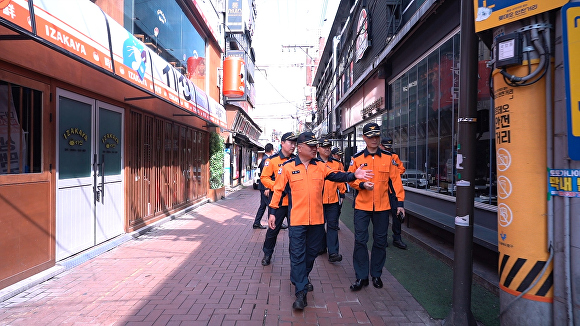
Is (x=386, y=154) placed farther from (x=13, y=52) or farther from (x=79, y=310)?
(x=13, y=52)

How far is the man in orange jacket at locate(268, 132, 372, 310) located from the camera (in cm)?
382

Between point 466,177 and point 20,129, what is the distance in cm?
518

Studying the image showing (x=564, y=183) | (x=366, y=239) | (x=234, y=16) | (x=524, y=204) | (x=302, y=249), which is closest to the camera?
(x=564, y=183)

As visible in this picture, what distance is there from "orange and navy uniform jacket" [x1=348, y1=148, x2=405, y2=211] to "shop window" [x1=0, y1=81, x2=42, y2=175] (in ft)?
13.5

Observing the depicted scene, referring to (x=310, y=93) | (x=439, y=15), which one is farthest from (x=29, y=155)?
(x=310, y=93)

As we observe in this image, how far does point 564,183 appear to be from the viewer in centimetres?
258

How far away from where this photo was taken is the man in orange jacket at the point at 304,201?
12.5ft

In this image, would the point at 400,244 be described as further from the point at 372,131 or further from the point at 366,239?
the point at 372,131

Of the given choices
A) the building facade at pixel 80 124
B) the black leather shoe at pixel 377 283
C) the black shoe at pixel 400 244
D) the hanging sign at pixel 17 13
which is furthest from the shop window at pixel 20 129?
the black shoe at pixel 400 244

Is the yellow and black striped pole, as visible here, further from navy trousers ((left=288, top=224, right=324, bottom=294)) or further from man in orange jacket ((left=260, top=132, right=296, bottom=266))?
man in orange jacket ((left=260, top=132, right=296, bottom=266))

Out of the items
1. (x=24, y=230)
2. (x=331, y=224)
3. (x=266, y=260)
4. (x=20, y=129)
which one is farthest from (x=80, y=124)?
(x=331, y=224)

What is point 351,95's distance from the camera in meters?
16.0

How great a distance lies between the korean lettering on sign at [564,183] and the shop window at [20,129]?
556 cm

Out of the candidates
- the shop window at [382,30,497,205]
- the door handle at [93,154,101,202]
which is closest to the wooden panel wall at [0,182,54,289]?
the door handle at [93,154,101,202]
